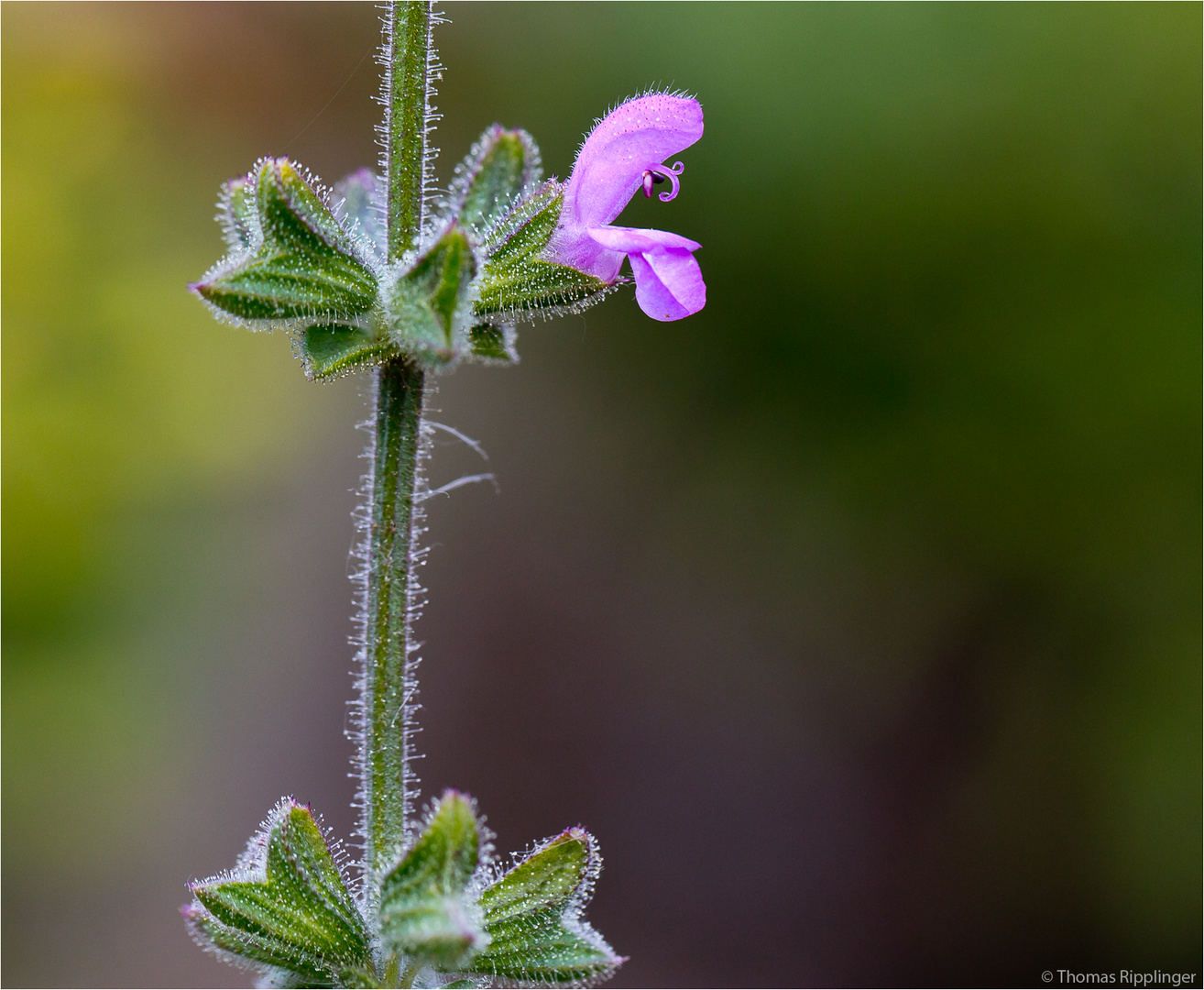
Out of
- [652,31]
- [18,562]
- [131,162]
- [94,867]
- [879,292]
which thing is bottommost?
[94,867]

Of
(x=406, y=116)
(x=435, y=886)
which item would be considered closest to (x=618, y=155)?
(x=406, y=116)

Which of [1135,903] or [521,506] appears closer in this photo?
[1135,903]

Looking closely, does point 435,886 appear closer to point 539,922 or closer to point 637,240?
point 539,922

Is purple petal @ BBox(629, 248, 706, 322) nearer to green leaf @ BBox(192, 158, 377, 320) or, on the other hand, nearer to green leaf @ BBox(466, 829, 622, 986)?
green leaf @ BBox(192, 158, 377, 320)

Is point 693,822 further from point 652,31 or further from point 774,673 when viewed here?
point 652,31

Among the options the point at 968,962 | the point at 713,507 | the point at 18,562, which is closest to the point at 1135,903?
the point at 968,962
